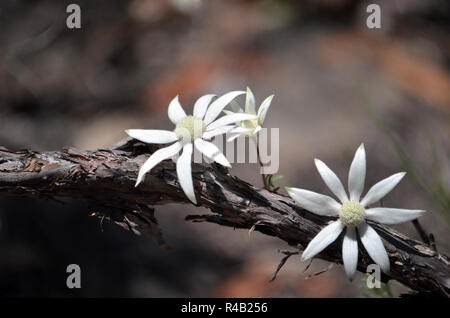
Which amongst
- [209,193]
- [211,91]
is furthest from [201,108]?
[211,91]

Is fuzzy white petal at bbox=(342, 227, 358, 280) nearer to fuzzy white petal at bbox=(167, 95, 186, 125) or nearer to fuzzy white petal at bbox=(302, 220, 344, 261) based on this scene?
fuzzy white petal at bbox=(302, 220, 344, 261)

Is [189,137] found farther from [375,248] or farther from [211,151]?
[375,248]

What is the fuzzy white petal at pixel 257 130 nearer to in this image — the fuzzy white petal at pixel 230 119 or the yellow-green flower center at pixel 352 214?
the fuzzy white petal at pixel 230 119

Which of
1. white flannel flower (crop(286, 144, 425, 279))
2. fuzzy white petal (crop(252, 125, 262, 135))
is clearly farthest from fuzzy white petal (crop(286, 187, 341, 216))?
fuzzy white petal (crop(252, 125, 262, 135))

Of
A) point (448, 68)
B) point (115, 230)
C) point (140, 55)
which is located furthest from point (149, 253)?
point (448, 68)

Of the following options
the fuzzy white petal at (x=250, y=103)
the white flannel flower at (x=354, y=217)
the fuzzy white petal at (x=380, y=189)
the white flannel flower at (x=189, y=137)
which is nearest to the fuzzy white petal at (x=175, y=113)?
the white flannel flower at (x=189, y=137)

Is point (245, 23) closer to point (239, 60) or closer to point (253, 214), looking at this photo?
point (239, 60)
